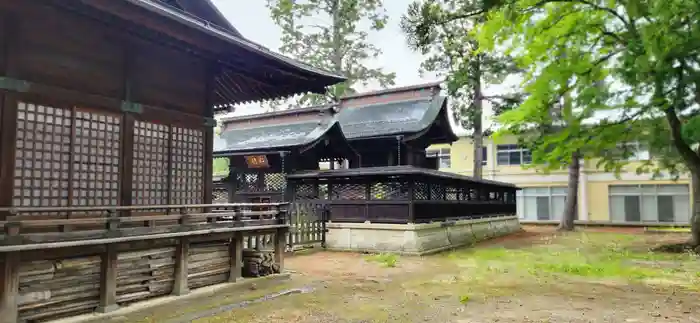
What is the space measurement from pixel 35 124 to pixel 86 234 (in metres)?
1.77

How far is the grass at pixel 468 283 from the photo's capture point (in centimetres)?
779

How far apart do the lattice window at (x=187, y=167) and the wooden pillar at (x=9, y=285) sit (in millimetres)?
3264

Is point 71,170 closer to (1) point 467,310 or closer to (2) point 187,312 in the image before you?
(2) point 187,312

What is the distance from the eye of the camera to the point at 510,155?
35625mm

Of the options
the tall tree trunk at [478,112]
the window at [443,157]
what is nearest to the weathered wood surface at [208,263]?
the tall tree trunk at [478,112]

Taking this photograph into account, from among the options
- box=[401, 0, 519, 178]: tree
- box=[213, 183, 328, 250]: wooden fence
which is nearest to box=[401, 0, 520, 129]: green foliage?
box=[401, 0, 519, 178]: tree

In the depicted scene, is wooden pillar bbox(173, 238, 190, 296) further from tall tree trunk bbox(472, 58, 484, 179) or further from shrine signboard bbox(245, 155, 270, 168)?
tall tree trunk bbox(472, 58, 484, 179)

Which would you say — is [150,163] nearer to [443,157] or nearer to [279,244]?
[279,244]

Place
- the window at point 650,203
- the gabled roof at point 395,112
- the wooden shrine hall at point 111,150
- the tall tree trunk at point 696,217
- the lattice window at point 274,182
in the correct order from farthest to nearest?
1. the window at point 650,203
2. the gabled roof at point 395,112
3. the lattice window at point 274,182
4. the tall tree trunk at point 696,217
5. the wooden shrine hall at point 111,150

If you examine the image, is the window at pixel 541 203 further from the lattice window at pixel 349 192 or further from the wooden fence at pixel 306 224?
the wooden fence at pixel 306 224

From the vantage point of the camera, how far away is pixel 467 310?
26.1ft

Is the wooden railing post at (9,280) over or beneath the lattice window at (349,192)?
beneath

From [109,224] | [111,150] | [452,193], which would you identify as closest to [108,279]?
[109,224]

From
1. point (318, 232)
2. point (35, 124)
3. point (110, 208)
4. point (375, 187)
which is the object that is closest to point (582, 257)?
point (375, 187)
